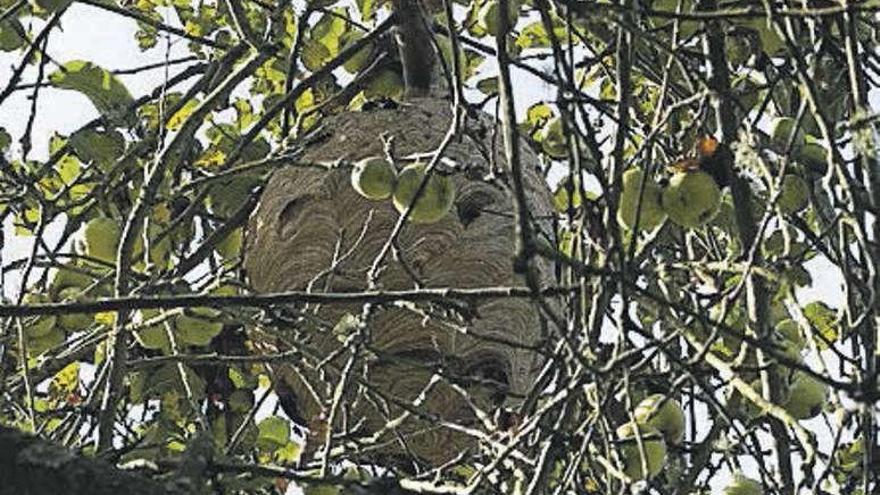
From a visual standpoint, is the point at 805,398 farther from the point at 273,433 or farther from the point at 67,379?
the point at 67,379

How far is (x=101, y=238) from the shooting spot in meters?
2.57

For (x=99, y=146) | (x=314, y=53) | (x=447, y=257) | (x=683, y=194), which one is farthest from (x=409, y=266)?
(x=683, y=194)

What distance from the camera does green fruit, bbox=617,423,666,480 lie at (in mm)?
2066

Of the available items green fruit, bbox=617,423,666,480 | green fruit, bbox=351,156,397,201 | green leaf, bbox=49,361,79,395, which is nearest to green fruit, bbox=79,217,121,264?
green fruit, bbox=351,156,397,201

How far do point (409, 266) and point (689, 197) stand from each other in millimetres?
807

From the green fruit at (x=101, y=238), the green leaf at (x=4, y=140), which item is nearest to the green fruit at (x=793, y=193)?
the green fruit at (x=101, y=238)

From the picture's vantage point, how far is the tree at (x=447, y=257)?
164 centimetres

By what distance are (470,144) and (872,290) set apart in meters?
1.57

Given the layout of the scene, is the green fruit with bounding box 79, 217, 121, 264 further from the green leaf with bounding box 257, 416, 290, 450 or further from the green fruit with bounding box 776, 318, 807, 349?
the green fruit with bounding box 776, 318, 807, 349

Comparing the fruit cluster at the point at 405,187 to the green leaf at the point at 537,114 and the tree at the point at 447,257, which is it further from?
the green leaf at the point at 537,114

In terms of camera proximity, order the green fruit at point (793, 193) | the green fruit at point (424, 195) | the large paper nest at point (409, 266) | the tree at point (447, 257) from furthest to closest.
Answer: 1. the large paper nest at point (409, 266)
2. the green fruit at point (424, 195)
3. the green fruit at point (793, 193)
4. the tree at point (447, 257)

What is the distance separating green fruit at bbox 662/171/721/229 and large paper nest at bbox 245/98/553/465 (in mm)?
603

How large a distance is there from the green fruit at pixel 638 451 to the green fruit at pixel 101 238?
871mm

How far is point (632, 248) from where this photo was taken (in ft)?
5.29
